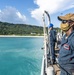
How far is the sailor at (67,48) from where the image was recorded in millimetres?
2607

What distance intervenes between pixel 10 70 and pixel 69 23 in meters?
11.8

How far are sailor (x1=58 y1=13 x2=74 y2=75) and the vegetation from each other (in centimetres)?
14132

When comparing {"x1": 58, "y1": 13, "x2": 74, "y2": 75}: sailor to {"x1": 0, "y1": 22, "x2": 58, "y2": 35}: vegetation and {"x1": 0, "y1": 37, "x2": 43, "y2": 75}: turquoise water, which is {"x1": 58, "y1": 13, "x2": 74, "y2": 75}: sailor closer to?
{"x1": 0, "y1": 37, "x2": 43, "y2": 75}: turquoise water

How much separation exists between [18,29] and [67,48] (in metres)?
154

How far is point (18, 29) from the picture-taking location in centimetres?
15612

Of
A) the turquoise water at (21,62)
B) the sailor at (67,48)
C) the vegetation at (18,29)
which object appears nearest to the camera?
the sailor at (67,48)

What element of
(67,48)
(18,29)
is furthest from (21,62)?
(18,29)

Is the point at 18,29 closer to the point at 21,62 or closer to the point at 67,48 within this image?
the point at 21,62

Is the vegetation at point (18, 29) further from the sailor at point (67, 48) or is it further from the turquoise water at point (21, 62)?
the sailor at point (67, 48)

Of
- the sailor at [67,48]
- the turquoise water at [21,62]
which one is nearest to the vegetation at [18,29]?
the turquoise water at [21,62]

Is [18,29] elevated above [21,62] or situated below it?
above

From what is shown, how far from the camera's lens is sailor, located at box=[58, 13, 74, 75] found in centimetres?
261

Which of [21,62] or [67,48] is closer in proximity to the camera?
[67,48]

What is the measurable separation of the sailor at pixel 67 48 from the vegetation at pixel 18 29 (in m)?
141
